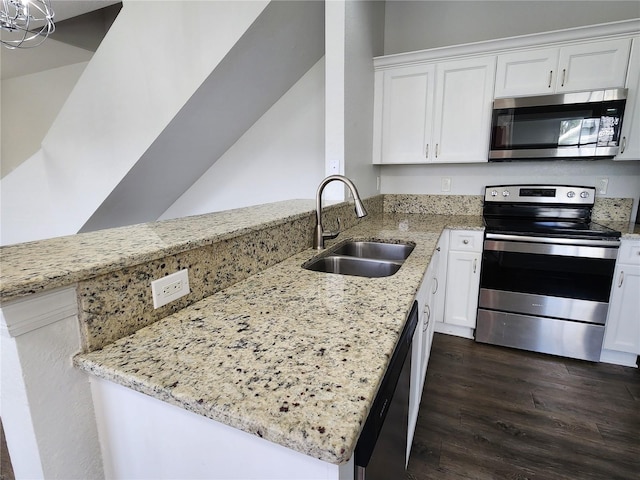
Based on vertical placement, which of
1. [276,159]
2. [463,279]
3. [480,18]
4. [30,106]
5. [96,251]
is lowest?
[463,279]

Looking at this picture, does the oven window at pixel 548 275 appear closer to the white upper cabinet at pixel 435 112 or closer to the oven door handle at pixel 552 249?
the oven door handle at pixel 552 249

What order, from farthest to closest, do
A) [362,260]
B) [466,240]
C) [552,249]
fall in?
1. [466,240]
2. [552,249]
3. [362,260]

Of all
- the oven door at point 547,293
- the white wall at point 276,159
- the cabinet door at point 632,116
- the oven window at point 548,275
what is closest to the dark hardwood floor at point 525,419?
the oven door at point 547,293

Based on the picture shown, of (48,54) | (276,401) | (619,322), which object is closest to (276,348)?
(276,401)

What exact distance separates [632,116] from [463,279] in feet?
4.78

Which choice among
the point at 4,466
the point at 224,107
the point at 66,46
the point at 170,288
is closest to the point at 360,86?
the point at 224,107

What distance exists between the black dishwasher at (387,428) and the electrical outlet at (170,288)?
1.87 feet

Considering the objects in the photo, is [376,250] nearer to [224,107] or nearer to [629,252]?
[629,252]

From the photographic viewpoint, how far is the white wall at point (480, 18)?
2330 millimetres

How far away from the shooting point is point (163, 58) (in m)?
2.21

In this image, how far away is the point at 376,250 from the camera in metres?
1.87

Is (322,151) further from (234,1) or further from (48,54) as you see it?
(48,54)

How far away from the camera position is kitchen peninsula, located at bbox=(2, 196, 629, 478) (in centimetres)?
53

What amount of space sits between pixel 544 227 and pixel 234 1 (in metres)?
2.46
